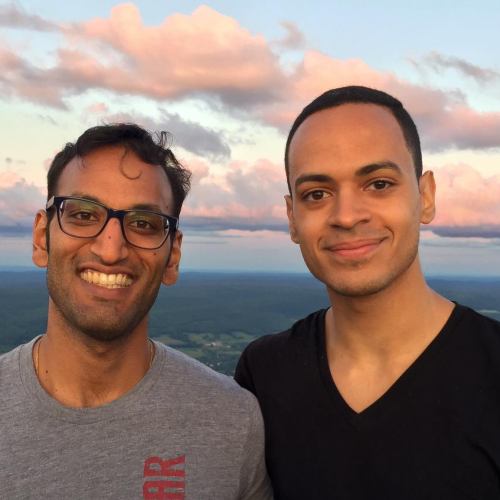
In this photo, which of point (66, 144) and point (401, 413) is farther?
point (66, 144)

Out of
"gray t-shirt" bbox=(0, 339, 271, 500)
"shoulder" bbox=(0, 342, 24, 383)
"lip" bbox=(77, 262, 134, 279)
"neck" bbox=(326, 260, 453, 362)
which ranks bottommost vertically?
"gray t-shirt" bbox=(0, 339, 271, 500)

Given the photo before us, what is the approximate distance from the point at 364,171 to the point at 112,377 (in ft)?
11.7

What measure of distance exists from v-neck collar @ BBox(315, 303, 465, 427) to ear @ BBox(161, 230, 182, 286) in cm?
210

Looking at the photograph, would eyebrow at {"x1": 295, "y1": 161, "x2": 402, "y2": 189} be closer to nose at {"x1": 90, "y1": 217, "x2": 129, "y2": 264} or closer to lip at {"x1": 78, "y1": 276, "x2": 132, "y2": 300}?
nose at {"x1": 90, "y1": 217, "x2": 129, "y2": 264}

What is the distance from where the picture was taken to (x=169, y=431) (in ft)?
17.2

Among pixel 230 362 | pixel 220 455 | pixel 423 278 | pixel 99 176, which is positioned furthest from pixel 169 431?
pixel 230 362

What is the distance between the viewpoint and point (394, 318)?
18.8 ft

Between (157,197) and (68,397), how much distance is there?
2.37 m

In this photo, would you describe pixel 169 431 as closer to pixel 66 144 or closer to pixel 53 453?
pixel 53 453

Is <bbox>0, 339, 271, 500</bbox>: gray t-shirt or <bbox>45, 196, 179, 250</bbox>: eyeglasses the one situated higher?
<bbox>45, 196, 179, 250</bbox>: eyeglasses

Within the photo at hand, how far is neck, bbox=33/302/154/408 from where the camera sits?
212 inches

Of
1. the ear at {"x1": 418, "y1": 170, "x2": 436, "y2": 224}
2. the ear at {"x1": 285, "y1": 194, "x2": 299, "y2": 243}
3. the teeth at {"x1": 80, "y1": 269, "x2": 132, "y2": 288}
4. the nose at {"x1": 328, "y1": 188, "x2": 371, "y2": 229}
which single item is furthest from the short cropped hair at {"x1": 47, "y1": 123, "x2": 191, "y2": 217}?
the ear at {"x1": 418, "y1": 170, "x2": 436, "y2": 224}

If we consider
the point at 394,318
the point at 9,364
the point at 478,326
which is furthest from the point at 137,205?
the point at 478,326

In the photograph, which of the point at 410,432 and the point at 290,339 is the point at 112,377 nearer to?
the point at 290,339
